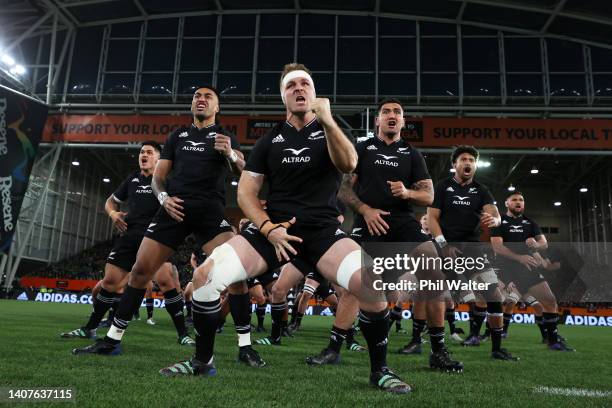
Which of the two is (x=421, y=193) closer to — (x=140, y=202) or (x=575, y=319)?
(x=140, y=202)

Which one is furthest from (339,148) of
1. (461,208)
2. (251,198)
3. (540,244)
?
(540,244)

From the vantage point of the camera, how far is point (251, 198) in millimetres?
3428

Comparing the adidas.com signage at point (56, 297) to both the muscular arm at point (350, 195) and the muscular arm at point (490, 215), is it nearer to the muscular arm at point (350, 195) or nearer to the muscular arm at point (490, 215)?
the muscular arm at point (350, 195)

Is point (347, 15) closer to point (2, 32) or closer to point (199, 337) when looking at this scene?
point (2, 32)

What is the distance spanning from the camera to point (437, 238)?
215 inches

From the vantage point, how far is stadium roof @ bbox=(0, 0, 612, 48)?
854 inches

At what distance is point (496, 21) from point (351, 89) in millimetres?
7917

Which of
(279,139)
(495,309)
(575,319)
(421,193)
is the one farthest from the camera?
(575,319)

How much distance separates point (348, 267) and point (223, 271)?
2.74ft

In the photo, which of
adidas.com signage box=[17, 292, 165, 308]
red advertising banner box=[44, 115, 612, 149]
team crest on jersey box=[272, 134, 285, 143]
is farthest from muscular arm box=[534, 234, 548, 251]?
adidas.com signage box=[17, 292, 165, 308]

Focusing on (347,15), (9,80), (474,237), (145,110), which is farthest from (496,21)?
(9,80)

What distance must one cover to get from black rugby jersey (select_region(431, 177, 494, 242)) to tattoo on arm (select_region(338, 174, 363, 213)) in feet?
4.34

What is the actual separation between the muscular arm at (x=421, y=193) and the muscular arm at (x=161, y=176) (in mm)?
2402

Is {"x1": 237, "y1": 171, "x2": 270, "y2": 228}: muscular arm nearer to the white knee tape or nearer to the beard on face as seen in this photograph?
the white knee tape
